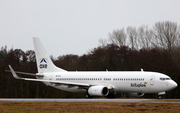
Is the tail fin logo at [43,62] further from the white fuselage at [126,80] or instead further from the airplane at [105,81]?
the white fuselage at [126,80]

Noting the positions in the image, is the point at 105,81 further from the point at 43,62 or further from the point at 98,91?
the point at 43,62

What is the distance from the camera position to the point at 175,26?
78000 mm

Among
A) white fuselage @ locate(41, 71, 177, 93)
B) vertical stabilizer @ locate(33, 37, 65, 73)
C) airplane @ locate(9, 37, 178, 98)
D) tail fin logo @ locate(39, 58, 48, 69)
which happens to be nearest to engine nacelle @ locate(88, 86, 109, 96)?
airplane @ locate(9, 37, 178, 98)

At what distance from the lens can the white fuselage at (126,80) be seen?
41.4 meters

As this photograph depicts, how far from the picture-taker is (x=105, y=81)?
45562 millimetres

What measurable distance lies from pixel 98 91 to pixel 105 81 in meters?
2.46

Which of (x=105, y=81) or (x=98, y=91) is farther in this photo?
(x=105, y=81)

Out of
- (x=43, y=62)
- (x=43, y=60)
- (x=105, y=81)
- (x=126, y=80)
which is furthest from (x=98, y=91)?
(x=43, y=60)

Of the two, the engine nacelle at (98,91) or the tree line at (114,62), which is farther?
the tree line at (114,62)

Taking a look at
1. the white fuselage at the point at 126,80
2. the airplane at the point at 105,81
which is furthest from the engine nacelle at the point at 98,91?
the white fuselage at the point at 126,80

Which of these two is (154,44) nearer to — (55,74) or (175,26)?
(175,26)

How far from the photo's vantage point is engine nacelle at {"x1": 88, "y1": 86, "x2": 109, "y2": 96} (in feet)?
143

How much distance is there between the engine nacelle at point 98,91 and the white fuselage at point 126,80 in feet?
3.04

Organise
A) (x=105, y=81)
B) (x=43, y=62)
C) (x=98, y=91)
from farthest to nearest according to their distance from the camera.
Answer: (x=43, y=62) < (x=105, y=81) < (x=98, y=91)
